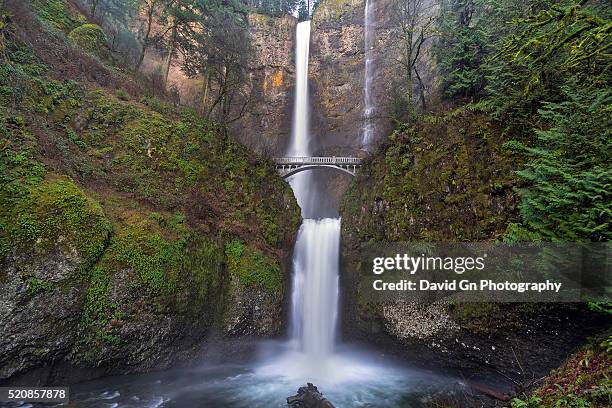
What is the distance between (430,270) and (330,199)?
18677 mm

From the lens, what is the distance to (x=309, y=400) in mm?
7430

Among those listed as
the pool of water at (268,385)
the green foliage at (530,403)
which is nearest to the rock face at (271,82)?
the pool of water at (268,385)

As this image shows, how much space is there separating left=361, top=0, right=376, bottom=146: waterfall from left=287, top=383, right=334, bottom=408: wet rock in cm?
2257

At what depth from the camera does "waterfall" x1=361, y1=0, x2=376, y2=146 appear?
28297mm

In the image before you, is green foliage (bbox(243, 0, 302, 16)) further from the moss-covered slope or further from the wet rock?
the wet rock

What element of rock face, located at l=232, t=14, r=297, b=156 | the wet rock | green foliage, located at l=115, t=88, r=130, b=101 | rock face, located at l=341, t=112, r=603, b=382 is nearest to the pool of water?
the wet rock

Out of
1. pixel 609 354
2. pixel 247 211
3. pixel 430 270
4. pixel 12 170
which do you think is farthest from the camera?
pixel 247 211

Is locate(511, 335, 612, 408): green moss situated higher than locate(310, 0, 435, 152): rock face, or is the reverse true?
locate(310, 0, 435, 152): rock face

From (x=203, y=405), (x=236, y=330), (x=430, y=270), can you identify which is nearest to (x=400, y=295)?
(x=430, y=270)

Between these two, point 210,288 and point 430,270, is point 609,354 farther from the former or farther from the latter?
point 210,288

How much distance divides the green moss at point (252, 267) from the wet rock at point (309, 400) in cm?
435

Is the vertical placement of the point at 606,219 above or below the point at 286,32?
below

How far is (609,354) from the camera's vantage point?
16.0 feet

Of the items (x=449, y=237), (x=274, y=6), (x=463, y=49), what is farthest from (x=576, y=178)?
(x=274, y=6)
